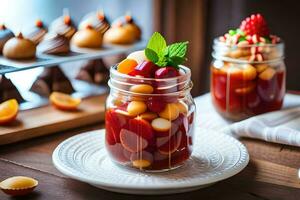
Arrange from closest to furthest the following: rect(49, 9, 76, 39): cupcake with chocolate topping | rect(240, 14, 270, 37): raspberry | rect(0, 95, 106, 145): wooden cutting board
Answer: rect(0, 95, 106, 145): wooden cutting board → rect(240, 14, 270, 37): raspberry → rect(49, 9, 76, 39): cupcake with chocolate topping

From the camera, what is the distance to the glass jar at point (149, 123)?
97cm

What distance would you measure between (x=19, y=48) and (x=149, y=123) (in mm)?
491

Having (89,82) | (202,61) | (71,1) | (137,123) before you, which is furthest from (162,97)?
(202,61)

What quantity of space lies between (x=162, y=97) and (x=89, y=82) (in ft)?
2.15

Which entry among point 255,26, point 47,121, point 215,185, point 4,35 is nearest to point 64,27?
point 4,35

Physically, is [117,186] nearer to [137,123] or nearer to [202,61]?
[137,123]

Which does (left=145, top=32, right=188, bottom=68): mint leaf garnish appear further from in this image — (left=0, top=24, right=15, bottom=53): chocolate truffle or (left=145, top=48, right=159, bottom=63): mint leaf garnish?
(left=0, top=24, right=15, bottom=53): chocolate truffle

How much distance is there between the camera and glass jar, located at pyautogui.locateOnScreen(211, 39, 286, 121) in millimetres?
1280

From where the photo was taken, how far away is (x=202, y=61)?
6.43 feet

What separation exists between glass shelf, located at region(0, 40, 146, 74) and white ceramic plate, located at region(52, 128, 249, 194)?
25cm

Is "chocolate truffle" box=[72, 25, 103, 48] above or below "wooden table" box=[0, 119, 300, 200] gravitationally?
above

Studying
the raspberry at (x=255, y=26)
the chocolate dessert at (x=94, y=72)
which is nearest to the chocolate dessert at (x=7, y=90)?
the chocolate dessert at (x=94, y=72)

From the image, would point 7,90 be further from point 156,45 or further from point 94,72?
point 156,45

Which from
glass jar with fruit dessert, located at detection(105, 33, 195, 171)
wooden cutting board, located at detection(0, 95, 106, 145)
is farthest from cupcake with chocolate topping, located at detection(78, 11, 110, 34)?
glass jar with fruit dessert, located at detection(105, 33, 195, 171)
